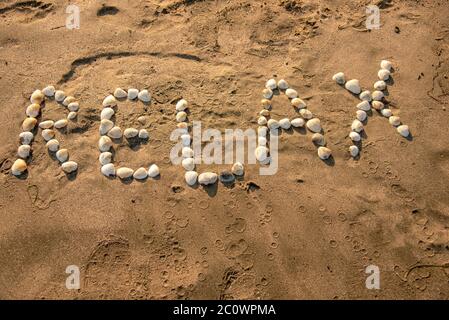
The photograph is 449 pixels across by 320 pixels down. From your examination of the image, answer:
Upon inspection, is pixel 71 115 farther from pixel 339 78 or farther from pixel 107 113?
pixel 339 78

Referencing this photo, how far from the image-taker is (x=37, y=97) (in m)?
4.03

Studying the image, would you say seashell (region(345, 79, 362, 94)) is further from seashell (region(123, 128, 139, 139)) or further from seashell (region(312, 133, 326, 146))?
seashell (region(123, 128, 139, 139))

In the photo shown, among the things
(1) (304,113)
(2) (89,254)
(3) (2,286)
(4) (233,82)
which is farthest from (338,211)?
(3) (2,286)

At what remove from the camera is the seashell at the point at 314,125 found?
12.4ft

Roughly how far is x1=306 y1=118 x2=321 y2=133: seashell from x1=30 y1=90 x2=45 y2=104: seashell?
8.98ft

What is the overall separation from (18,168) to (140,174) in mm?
1142

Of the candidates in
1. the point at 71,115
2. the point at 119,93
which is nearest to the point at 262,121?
the point at 119,93

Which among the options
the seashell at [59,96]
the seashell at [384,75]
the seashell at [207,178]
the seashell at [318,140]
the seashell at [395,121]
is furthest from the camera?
the seashell at [384,75]

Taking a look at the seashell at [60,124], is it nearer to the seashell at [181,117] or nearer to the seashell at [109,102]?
the seashell at [109,102]

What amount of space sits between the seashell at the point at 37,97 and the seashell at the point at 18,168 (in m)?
0.73

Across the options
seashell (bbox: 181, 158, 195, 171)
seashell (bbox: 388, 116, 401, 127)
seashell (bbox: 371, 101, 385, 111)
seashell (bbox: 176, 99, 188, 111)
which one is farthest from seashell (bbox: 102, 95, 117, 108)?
seashell (bbox: 388, 116, 401, 127)

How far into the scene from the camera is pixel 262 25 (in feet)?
15.2

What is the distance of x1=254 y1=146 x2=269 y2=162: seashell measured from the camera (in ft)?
11.9

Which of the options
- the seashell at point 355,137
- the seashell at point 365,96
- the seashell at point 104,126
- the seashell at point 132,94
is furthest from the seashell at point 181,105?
the seashell at point 365,96
